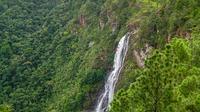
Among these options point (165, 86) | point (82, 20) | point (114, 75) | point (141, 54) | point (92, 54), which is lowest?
point (114, 75)

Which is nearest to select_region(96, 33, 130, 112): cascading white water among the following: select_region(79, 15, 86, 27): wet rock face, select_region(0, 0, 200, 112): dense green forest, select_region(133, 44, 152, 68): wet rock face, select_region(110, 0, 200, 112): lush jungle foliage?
select_region(0, 0, 200, 112): dense green forest

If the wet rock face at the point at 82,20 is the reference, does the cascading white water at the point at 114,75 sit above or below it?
below

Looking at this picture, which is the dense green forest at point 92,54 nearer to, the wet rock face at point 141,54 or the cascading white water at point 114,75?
the wet rock face at point 141,54

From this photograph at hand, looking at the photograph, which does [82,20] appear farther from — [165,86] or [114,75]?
[165,86]

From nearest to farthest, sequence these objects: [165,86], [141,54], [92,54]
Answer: [165,86], [141,54], [92,54]

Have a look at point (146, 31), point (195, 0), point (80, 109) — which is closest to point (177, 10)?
point (195, 0)

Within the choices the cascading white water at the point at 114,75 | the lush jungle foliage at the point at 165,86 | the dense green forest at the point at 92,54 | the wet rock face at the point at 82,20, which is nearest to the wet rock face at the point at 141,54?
the dense green forest at the point at 92,54

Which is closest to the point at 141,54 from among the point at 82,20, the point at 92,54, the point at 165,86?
the point at 92,54

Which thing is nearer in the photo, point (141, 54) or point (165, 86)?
point (165, 86)
